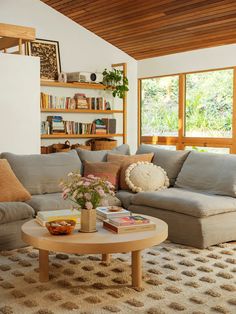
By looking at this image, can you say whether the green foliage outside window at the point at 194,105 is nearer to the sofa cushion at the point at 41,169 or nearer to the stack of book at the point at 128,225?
the sofa cushion at the point at 41,169

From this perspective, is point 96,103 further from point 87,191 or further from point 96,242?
point 96,242

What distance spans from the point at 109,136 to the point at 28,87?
2458 mm

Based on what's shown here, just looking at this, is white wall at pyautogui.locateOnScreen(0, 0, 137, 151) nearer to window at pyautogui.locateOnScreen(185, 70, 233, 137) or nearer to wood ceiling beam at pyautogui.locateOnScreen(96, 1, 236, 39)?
wood ceiling beam at pyautogui.locateOnScreen(96, 1, 236, 39)

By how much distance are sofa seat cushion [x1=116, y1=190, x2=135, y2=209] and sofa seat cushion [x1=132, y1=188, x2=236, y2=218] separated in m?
0.08

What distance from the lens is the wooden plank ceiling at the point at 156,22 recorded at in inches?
252

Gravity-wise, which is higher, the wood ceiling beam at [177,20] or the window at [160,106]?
the wood ceiling beam at [177,20]

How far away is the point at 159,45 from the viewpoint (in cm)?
782

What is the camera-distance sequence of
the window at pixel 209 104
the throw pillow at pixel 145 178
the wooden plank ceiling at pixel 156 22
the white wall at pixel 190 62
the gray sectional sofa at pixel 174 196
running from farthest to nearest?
the window at pixel 209 104 → the white wall at pixel 190 62 → the wooden plank ceiling at pixel 156 22 → the throw pillow at pixel 145 178 → the gray sectional sofa at pixel 174 196

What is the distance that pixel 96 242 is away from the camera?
300 cm

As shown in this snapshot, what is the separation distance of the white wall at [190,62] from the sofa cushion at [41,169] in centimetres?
324

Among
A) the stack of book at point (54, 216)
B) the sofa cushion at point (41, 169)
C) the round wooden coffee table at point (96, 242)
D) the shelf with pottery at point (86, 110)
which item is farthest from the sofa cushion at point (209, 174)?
the shelf with pottery at point (86, 110)

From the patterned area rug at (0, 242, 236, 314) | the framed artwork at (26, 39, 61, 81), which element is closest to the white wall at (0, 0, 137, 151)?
the framed artwork at (26, 39, 61, 81)

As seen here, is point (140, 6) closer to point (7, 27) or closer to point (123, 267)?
point (7, 27)

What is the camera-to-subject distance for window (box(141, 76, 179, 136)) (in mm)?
8188
